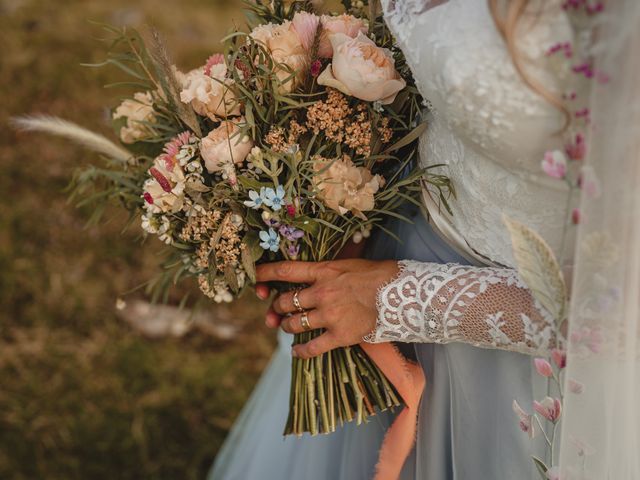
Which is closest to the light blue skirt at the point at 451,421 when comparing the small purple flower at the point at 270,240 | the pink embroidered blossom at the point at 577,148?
the small purple flower at the point at 270,240

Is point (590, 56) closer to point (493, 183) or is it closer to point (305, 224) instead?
point (493, 183)

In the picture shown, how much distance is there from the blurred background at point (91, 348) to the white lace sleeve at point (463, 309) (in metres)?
1.02

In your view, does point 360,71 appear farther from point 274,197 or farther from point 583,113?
point 583,113

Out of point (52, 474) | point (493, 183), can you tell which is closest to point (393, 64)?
point (493, 183)

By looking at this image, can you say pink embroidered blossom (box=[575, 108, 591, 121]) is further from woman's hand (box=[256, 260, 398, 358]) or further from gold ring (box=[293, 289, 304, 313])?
gold ring (box=[293, 289, 304, 313])

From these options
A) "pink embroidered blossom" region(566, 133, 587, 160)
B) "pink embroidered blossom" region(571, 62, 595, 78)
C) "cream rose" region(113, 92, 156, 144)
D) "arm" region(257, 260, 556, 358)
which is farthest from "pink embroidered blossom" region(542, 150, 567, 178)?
"cream rose" region(113, 92, 156, 144)

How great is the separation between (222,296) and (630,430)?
874mm

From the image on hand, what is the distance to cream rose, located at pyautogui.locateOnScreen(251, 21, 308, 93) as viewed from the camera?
1.37m

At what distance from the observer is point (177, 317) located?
328 cm

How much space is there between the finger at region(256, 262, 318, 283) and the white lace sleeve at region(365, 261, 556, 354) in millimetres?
178

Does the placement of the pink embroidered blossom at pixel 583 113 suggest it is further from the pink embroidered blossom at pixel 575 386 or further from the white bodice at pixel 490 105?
the pink embroidered blossom at pixel 575 386

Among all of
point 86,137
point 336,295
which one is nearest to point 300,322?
point 336,295

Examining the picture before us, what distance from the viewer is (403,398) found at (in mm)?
1555

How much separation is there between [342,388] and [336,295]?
24cm
